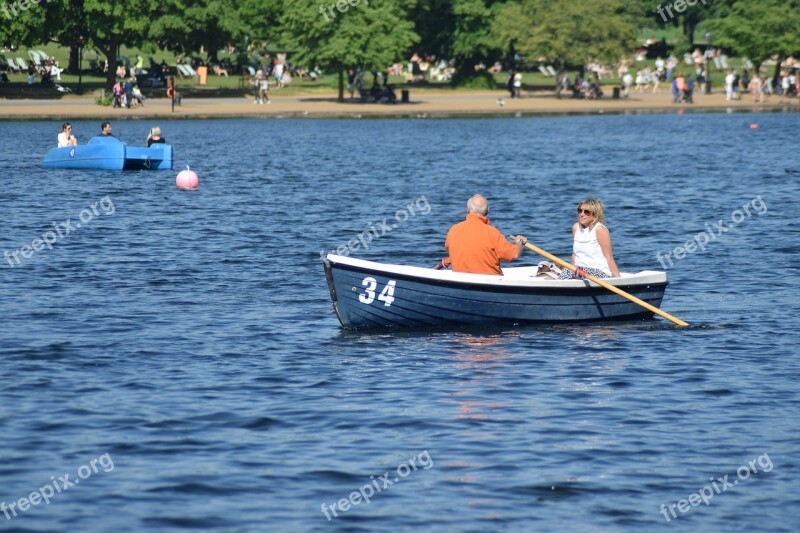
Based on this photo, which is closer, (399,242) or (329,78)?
(399,242)

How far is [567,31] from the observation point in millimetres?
90375

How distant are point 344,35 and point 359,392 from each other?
68.9 metres

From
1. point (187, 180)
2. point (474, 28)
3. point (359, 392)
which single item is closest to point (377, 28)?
point (474, 28)

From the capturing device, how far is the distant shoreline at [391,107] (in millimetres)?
72562

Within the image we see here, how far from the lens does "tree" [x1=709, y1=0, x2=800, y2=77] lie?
94.8 meters

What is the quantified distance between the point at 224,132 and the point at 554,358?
5125cm

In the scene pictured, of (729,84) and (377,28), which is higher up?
(377,28)

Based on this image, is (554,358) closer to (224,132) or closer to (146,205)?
(146,205)

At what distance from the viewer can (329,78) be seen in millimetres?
110250

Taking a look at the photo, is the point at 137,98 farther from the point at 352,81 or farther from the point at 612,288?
the point at 612,288

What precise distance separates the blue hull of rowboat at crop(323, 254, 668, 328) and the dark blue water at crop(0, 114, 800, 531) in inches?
12.8

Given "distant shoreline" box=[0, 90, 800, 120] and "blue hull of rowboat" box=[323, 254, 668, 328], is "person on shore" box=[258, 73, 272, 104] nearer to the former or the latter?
"distant shoreline" box=[0, 90, 800, 120]

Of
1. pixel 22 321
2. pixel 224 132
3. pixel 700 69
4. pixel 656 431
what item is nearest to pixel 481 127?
pixel 224 132

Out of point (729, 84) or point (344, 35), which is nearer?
point (344, 35)
